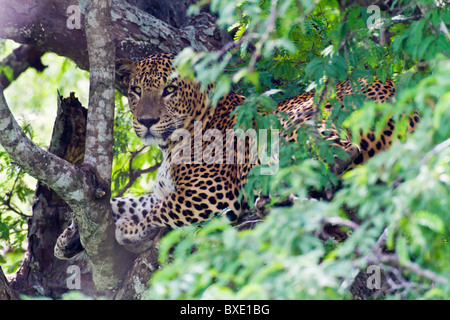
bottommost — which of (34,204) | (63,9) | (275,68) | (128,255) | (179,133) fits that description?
(128,255)

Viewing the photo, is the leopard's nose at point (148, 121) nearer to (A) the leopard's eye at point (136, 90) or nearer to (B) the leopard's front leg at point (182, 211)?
(A) the leopard's eye at point (136, 90)

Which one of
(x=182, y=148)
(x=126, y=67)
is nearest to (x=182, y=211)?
(x=182, y=148)

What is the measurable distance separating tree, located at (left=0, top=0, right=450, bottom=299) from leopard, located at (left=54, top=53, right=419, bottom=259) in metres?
0.28

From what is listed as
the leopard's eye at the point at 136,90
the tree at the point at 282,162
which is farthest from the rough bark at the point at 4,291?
the leopard's eye at the point at 136,90

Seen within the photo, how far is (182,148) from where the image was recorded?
750 centimetres

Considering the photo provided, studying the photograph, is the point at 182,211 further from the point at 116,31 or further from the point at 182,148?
the point at 116,31

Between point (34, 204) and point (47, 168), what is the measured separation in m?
2.08

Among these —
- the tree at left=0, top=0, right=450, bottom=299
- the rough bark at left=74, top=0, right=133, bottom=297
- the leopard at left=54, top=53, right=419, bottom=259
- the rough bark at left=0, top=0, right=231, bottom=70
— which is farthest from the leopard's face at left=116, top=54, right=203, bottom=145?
the rough bark at left=0, top=0, right=231, bottom=70

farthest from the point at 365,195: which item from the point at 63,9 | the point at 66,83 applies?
the point at 66,83

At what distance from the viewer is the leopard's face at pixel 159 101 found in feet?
23.8

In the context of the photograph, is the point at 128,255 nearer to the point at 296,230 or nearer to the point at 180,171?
the point at 180,171

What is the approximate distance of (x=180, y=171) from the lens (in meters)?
7.36

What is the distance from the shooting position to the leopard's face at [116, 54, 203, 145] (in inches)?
286

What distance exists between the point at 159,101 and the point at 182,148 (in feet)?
2.06
